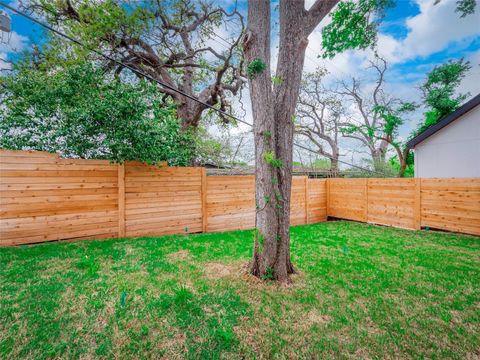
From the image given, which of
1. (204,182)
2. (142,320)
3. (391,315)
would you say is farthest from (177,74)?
(391,315)

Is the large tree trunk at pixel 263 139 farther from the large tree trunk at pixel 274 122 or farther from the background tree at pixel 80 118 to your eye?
the background tree at pixel 80 118

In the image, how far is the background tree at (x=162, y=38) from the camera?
18.7 ft

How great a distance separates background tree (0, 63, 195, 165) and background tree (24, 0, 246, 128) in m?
2.14

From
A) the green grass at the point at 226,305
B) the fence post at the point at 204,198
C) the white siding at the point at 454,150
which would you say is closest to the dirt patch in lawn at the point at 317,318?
the green grass at the point at 226,305

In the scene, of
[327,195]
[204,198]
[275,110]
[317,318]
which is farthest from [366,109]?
[317,318]

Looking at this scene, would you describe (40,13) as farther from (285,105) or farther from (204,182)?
(285,105)

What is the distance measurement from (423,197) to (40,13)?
11.5 meters

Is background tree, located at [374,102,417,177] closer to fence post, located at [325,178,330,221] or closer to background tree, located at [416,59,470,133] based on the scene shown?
background tree, located at [416,59,470,133]

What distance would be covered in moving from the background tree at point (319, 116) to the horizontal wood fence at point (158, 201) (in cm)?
838

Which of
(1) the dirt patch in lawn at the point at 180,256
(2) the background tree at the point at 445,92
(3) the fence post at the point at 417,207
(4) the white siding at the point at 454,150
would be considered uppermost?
(2) the background tree at the point at 445,92

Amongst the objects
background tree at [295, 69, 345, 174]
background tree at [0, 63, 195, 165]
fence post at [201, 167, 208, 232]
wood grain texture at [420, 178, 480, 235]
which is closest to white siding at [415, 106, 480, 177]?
wood grain texture at [420, 178, 480, 235]

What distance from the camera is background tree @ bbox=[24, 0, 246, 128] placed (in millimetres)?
5703

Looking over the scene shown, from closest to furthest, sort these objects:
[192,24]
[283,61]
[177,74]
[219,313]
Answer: [219,313]
[283,61]
[192,24]
[177,74]

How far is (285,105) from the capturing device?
8.57 ft
